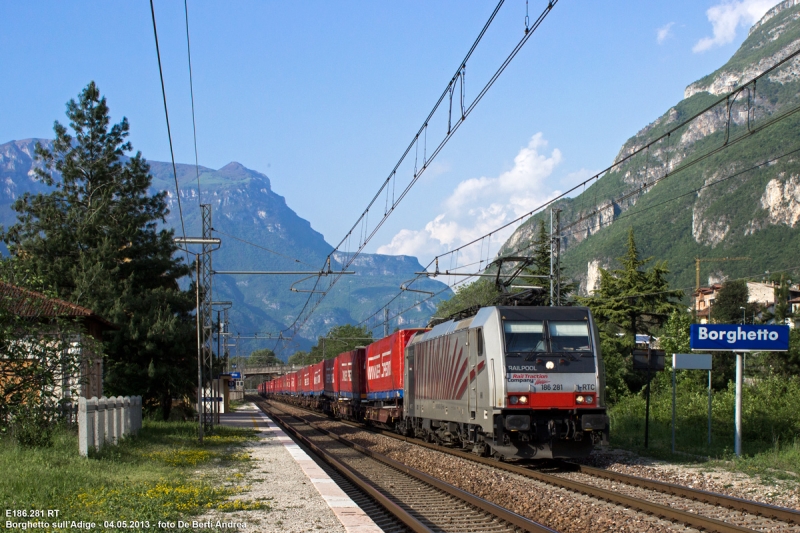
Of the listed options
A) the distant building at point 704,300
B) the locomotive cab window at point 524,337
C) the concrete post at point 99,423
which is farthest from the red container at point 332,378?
the distant building at point 704,300

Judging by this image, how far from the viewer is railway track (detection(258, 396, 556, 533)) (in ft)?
31.8

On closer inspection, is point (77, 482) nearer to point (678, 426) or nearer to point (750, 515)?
point (750, 515)

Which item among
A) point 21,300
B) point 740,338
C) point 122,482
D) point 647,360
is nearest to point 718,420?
point 647,360

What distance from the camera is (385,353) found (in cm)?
2869

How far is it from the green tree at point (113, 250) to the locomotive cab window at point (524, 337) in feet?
62.0

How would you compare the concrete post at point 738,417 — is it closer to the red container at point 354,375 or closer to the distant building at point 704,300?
the red container at point 354,375

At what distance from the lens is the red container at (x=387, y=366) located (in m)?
26.1

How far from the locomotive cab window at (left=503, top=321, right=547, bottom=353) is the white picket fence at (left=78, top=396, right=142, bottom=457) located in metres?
7.85

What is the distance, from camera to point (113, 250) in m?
34.7

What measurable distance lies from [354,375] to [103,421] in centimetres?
1896

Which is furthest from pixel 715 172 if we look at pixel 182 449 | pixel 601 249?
pixel 182 449

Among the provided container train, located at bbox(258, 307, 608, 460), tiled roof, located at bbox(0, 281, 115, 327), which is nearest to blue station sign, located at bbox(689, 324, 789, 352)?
container train, located at bbox(258, 307, 608, 460)

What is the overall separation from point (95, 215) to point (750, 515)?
3173 cm

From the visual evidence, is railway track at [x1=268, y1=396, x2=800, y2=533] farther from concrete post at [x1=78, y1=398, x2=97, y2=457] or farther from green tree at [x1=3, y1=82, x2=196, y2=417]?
green tree at [x1=3, y1=82, x2=196, y2=417]
